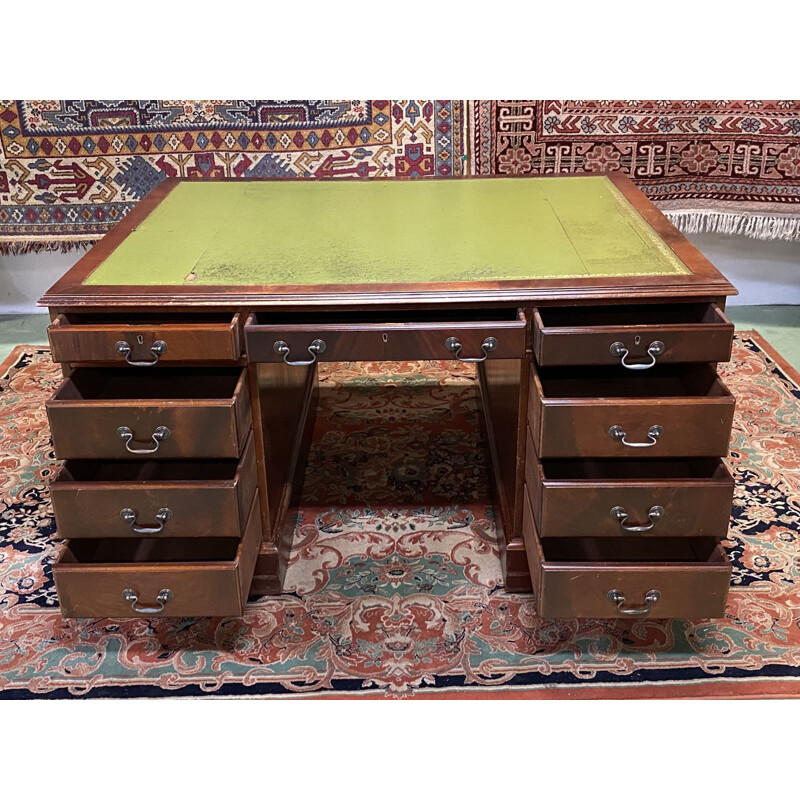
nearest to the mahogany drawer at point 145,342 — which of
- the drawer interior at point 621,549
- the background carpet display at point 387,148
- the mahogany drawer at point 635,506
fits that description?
the mahogany drawer at point 635,506

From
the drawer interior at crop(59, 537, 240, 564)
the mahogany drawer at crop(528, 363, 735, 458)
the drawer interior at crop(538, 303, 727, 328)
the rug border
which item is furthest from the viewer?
the rug border

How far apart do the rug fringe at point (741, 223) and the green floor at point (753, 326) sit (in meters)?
0.32

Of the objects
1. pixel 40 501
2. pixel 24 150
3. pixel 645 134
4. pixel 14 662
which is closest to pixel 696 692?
pixel 14 662

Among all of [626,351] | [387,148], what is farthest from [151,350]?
[387,148]

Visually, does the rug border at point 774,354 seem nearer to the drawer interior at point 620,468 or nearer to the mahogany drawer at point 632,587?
the drawer interior at point 620,468

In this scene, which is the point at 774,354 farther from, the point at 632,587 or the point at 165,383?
the point at 165,383

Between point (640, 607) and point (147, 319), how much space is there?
108 centimetres

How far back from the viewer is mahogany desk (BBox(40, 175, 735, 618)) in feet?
5.39

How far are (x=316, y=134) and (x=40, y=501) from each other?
1.60 metres

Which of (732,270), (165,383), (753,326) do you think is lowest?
(753,326)

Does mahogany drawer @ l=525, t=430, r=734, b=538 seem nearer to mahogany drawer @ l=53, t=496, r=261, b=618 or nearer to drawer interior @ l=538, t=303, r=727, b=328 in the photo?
drawer interior @ l=538, t=303, r=727, b=328

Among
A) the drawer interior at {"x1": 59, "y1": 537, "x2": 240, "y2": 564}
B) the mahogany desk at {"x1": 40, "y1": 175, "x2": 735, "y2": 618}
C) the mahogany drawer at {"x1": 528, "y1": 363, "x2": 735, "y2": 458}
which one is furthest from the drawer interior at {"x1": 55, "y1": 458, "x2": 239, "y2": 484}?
the mahogany drawer at {"x1": 528, "y1": 363, "x2": 735, "y2": 458}

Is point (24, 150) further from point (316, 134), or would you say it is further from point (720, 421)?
point (720, 421)

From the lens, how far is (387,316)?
178 centimetres
